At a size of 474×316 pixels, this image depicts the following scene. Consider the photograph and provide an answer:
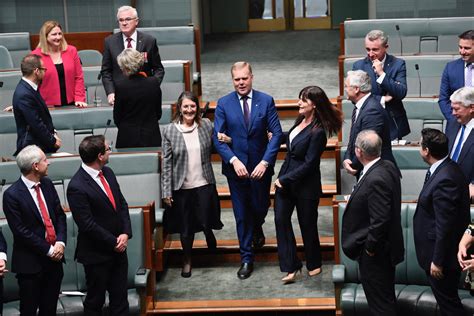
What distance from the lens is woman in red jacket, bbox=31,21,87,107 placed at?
5934 mm

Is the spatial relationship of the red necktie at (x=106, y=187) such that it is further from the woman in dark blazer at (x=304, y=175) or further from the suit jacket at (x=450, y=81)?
the suit jacket at (x=450, y=81)

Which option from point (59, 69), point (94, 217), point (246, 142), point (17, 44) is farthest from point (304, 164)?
point (17, 44)

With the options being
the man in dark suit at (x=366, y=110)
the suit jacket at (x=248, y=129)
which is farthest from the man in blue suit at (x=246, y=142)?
the man in dark suit at (x=366, y=110)

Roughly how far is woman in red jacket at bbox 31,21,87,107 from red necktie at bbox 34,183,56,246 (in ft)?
5.71

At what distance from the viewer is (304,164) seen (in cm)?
497

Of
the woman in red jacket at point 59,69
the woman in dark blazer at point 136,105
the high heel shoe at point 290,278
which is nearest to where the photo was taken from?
the high heel shoe at point 290,278

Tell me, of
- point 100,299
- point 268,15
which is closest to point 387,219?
point 100,299

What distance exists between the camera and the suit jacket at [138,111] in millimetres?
5371

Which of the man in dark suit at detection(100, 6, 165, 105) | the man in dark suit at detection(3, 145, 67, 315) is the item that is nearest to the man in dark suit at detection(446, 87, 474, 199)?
the man in dark suit at detection(3, 145, 67, 315)

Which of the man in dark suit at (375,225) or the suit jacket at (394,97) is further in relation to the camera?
the suit jacket at (394,97)

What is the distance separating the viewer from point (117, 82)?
537 centimetres

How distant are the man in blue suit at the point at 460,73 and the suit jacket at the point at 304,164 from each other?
83cm

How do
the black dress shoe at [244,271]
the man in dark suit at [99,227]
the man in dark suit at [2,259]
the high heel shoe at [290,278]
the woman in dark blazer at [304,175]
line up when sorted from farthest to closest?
the black dress shoe at [244,271] → the high heel shoe at [290,278] → the woman in dark blazer at [304,175] → the man in dark suit at [99,227] → the man in dark suit at [2,259]

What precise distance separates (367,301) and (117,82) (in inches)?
74.5
